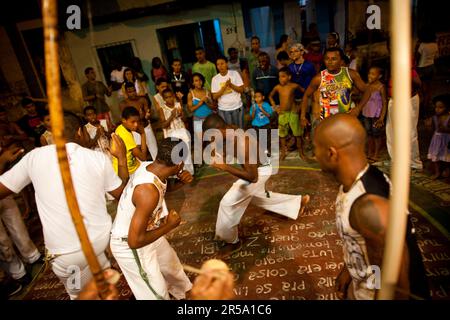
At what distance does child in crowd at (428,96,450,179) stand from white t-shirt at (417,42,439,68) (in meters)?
3.29

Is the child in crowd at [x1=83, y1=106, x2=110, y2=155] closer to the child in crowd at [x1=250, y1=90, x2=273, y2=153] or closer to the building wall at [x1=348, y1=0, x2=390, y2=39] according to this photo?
the child in crowd at [x1=250, y1=90, x2=273, y2=153]

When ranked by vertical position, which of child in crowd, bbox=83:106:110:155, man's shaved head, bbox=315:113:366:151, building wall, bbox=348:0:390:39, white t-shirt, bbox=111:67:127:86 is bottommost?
child in crowd, bbox=83:106:110:155

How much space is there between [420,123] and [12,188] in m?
8.04

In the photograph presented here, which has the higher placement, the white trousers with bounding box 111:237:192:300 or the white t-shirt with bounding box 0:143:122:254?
the white t-shirt with bounding box 0:143:122:254

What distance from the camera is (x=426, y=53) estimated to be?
281 inches

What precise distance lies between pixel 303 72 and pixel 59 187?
18.2 feet

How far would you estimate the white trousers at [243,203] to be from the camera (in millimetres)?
3928

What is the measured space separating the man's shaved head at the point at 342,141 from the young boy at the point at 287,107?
453 centimetres

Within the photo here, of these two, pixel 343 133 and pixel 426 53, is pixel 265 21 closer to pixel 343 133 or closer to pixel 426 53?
pixel 426 53

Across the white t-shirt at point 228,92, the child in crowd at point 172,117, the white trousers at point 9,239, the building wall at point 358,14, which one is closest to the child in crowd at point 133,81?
the child in crowd at point 172,117

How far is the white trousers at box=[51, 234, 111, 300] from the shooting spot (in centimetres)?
266

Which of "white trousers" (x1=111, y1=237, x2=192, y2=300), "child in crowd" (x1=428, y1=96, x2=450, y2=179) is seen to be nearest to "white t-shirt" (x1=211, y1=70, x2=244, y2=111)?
"child in crowd" (x1=428, y1=96, x2=450, y2=179)

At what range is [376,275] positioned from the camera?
1950 millimetres

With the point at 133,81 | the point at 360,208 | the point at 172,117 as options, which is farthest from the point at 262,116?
the point at 360,208
